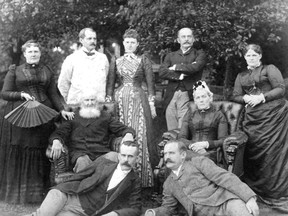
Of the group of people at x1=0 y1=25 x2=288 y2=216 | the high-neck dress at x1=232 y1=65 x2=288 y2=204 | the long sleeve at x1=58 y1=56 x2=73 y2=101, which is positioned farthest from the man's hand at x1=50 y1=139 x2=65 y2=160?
the high-neck dress at x1=232 y1=65 x2=288 y2=204

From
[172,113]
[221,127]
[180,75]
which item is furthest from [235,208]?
[180,75]

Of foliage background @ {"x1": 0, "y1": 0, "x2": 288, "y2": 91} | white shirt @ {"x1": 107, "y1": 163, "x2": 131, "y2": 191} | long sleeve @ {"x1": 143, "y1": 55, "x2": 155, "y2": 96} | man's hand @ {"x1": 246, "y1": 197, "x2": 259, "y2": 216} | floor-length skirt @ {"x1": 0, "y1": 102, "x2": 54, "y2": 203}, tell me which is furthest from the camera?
foliage background @ {"x1": 0, "y1": 0, "x2": 288, "y2": 91}

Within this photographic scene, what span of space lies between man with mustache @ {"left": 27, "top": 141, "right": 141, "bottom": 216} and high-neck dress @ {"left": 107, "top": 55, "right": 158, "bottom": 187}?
1.31 meters

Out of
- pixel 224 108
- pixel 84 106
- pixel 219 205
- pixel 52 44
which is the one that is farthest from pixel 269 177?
pixel 52 44

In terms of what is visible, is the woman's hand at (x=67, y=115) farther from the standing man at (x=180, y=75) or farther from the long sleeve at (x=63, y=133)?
the standing man at (x=180, y=75)

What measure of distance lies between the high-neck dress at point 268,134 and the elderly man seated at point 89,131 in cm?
151

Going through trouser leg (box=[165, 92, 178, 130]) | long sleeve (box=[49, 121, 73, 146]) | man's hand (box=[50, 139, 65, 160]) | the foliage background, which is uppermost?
the foliage background

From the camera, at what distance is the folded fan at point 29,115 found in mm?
5992

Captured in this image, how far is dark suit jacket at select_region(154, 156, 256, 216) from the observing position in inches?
186

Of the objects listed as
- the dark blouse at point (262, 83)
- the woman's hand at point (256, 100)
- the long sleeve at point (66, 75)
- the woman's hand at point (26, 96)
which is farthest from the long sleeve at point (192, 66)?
the woman's hand at point (26, 96)

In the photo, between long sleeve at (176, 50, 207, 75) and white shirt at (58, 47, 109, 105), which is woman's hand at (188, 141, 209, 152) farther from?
white shirt at (58, 47, 109, 105)

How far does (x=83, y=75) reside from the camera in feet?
21.6

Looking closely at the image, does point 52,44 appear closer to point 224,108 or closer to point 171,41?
point 171,41

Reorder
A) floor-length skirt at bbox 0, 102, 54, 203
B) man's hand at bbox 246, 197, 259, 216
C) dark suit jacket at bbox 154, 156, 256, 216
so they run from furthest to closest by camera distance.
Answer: floor-length skirt at bbox 0, 102, 54, 203 < dark suit jacket at bbox 154, 156, 256, 216 < man's hand at bbox 246, 197, 259, 216
